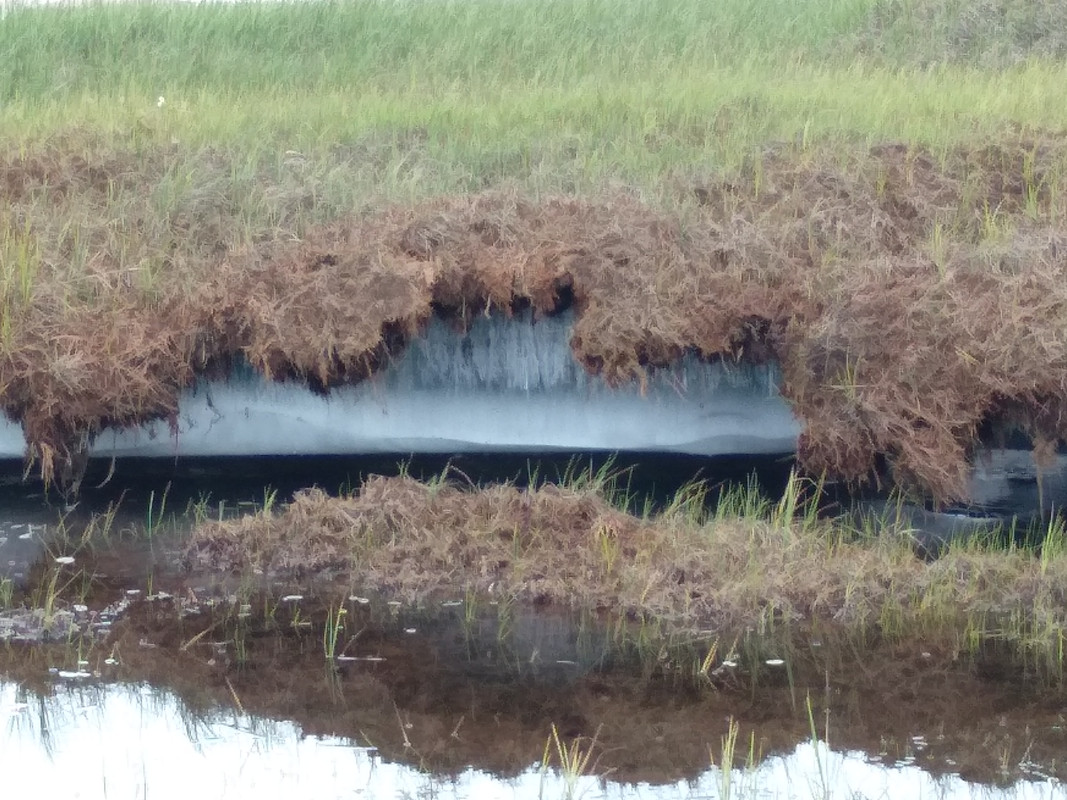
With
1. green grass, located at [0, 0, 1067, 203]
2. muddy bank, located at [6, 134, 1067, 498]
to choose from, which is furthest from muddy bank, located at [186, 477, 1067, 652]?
green grass, located at [0, 0, 1067, 203]

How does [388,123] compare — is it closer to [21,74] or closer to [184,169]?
[184,169]

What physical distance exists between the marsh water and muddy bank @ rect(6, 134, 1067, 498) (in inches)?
49.4

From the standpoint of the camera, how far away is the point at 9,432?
6621mm

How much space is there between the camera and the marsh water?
396cm

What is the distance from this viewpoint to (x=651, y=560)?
218 inches

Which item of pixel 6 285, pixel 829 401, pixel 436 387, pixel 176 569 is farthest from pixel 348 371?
pixel 829 401

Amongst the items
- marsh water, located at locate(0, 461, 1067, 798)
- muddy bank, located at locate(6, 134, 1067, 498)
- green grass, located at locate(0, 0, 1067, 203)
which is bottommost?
marsh water, located at locate(0, 461, 1067, 798)

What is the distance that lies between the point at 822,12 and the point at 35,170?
788cm

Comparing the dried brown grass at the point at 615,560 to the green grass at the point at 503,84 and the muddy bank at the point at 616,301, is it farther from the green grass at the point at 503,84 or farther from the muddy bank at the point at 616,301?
the green grass at the point at 503,84

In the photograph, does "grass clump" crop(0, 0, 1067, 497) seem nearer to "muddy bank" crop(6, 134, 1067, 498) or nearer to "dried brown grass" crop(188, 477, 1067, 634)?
"muddy bank" crop(6, 134, 1067, 498)

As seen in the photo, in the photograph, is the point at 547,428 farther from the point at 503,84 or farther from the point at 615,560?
the point at 503,84

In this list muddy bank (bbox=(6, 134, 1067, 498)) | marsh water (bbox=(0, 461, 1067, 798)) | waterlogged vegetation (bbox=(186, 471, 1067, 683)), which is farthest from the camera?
muddy bank (bbox=(6, 134, 1067, 498))

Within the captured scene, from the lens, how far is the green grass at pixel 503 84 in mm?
7945

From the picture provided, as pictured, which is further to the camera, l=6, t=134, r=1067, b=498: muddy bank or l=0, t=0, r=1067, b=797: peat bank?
l=6, t=134, r=1067, b=498: muddy bank
